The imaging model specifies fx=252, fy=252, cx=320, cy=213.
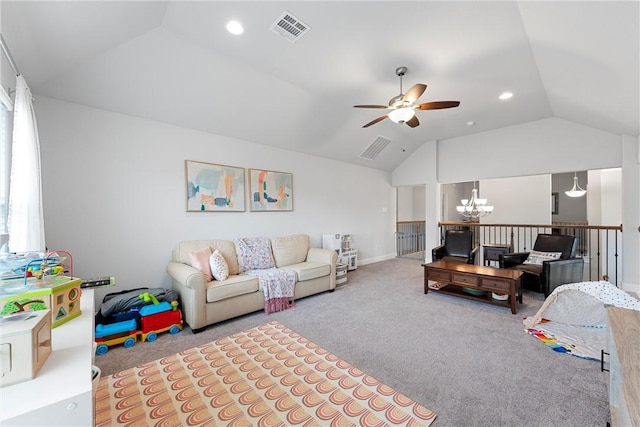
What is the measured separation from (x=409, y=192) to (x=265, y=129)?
20.4 ft

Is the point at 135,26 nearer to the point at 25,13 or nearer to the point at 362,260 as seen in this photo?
the point at 25,13

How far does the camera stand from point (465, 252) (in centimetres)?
479

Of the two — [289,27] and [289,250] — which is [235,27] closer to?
[289,27]

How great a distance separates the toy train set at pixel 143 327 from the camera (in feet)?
7.76

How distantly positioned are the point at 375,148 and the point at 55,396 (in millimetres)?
5620

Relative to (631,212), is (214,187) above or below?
above

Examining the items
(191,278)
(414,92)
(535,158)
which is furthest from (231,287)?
(535,158)

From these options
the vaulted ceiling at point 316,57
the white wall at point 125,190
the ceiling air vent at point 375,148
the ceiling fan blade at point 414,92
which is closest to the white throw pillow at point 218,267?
the white wall at point 125,190

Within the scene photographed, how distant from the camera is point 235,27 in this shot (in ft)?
7.80

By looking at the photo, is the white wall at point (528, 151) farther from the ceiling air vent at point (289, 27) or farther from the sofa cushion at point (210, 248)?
the sofa cushion at point (210, 248)

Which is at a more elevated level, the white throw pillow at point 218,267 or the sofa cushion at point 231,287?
the white throw pillow at point 218,267

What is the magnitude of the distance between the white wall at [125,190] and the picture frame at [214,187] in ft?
0.29

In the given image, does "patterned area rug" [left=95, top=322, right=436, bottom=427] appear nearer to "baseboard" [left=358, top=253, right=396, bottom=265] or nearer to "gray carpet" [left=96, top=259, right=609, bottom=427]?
"gray carpet" [left=96, top=259, right=609, bottom=427]

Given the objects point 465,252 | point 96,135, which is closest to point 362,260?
point 465,252
